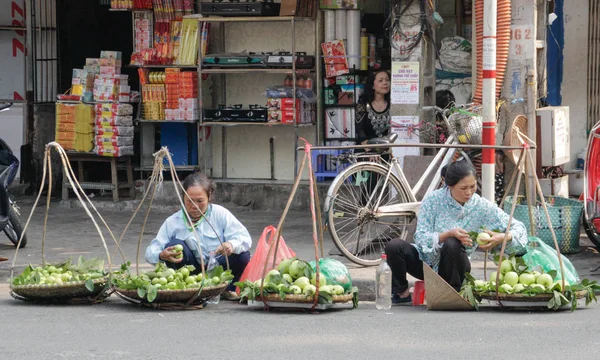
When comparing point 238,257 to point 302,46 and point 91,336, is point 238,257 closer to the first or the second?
point 91,336

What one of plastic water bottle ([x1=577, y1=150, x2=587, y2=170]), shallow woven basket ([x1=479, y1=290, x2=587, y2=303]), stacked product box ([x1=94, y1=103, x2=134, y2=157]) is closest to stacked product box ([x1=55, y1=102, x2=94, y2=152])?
stacked product box ([x1=94, y1=103, x2=134, y2=157])

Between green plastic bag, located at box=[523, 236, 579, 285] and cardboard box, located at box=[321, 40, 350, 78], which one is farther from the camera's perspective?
cardboard box, located at box=[321, 40, 350, 78]

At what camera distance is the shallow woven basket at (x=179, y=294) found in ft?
23.8

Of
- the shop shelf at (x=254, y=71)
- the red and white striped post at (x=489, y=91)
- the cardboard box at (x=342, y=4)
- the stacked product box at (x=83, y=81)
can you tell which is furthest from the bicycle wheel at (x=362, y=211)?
the stacked product box at (x=83, y=81)

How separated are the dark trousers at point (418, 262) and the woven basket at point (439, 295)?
0.21 m

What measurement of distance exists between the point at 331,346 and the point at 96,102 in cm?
706

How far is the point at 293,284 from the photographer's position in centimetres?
725

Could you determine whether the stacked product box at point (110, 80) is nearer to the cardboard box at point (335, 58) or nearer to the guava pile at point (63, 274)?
the cardboard box at point (335, 58)

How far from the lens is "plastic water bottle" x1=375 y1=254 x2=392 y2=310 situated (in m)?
7.46

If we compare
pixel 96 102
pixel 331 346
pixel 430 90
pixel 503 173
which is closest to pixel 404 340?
pixel 331 346

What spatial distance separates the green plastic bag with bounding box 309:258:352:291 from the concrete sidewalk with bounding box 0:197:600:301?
128cm

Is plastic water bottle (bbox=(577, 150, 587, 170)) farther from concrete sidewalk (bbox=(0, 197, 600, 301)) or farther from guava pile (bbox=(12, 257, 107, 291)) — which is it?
guava pile (bbox=(12, 257, 107, 291))

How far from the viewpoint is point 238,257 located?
7.83 metres

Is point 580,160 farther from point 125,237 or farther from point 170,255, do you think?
point 170,255
